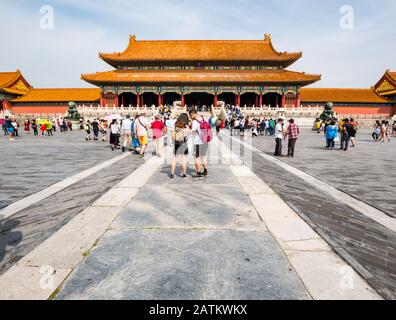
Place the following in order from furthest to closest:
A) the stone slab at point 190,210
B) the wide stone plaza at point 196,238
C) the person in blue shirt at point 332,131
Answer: the person in blue shirt at point 332,131
the stone slab at point 190,210
the wide stone plaza at point 196,238

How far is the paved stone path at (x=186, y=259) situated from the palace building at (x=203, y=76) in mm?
32069

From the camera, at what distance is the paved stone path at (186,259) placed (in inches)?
75.2

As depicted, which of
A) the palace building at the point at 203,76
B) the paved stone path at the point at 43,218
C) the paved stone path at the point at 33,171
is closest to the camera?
the paved stone path at the point at 43,218

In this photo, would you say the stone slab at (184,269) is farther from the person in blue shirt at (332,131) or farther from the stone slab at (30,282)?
the person in blue shirt at (332,131)

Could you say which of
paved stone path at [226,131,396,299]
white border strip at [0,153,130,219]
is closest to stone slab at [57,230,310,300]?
paved stone path at [226,131,396,299]

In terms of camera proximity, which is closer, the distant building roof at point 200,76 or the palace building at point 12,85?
the distant building roof at point 200,76

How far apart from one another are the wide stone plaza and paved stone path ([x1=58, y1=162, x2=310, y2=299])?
0.03ft

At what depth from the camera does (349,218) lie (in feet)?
12.0

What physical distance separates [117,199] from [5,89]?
4084 cm

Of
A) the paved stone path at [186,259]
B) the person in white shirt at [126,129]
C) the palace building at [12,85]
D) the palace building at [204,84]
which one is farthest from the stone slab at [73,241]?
the palace building at [12,85]

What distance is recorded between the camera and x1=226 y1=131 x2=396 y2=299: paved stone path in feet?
7.76

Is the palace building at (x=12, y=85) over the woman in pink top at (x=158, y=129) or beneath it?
over
